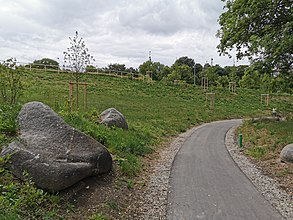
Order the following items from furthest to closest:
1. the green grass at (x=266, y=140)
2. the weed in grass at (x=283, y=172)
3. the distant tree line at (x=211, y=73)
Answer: the distant tree line at (x=211, y=73)
the green grass at (x=266, y=140)
the weed in grass at (x=283, y=172)

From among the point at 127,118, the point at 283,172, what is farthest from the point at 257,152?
the point at 127,118

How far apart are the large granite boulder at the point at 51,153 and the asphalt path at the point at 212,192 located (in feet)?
6.56

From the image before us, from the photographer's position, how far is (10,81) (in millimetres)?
8961

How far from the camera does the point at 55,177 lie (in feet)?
17.7

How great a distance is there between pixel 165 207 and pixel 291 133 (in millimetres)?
9973

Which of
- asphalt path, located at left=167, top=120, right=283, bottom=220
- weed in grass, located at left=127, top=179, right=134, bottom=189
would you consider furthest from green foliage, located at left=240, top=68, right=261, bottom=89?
weed in grass, located at left=127, top=179, right=134, bottom=189

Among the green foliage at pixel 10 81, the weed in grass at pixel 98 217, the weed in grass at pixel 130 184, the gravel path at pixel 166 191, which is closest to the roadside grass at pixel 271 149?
the gravel path at pixel 166 191

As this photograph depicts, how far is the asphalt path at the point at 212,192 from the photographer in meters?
5.61

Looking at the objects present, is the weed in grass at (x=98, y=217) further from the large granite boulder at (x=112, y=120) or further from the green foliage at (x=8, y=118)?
the large granite boulder at (x=112, y=120)

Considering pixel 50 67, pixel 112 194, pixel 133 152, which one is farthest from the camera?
pixel 50 67

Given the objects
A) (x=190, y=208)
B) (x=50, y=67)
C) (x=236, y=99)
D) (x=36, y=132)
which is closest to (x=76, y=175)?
(x=36, y=132)

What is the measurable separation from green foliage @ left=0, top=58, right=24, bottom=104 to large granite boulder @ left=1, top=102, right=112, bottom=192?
2.25 m

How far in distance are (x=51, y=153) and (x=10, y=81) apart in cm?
429

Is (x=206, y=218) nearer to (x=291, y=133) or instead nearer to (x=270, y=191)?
(x=270, y=191)
